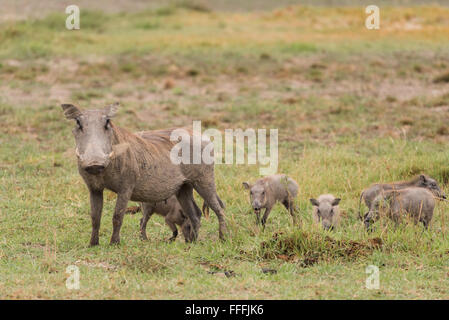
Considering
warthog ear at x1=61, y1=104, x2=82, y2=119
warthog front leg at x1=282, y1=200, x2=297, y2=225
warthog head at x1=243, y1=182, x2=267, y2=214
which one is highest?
warthog ear at x1=61, y1=104, x2=82, y2=119

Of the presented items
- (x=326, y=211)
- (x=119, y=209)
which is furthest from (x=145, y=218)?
(x=326, y=211)

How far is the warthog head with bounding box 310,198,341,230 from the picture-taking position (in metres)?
7.42

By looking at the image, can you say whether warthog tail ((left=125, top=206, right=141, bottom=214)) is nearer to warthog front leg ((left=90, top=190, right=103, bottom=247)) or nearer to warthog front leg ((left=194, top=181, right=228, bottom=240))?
warthog front leg ((left=194, top=181, right=228, bottom=240))

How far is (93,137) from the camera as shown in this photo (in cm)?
608

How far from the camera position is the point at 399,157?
988 cm

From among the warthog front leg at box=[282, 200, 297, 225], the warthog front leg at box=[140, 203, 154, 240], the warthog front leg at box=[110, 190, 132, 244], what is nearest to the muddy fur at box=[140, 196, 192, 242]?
the warthog front leg at box=[140, 203, 154, 240]

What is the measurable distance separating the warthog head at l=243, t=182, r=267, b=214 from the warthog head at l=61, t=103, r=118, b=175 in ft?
6.09

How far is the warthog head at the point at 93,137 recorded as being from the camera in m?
5.99

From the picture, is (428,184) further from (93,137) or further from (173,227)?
(93,137)

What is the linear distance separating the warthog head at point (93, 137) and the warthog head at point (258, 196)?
1.86m

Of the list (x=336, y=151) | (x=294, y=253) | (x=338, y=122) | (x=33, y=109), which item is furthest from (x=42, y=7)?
(x=294, y=253)

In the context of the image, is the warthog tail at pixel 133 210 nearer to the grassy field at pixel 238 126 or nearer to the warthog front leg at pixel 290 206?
the grassy field at pixel 238 126

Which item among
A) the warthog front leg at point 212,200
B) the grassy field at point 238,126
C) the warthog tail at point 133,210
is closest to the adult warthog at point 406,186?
the grassy field at point 238,126

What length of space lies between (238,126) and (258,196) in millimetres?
4652
